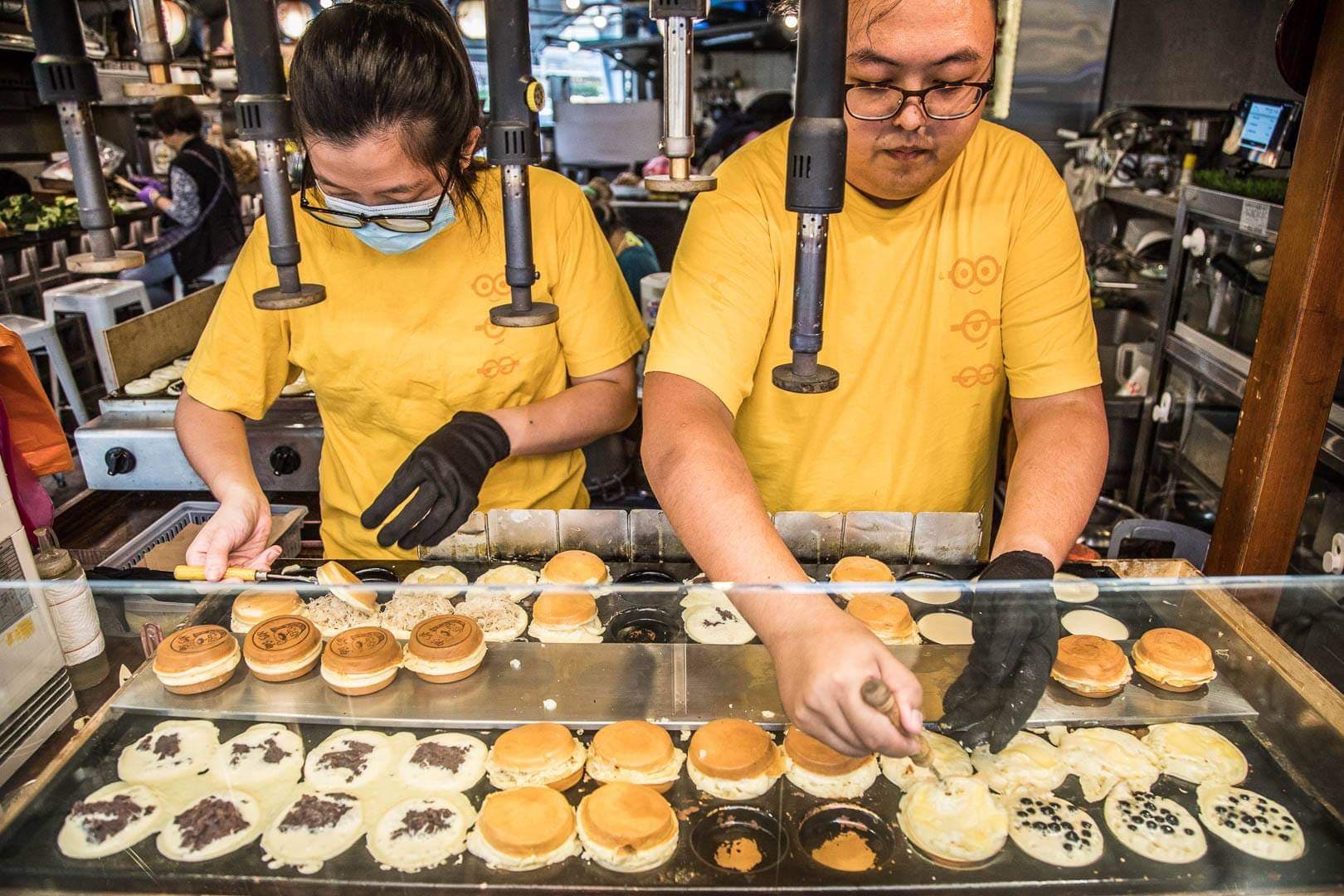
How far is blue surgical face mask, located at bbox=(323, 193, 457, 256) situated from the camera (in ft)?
5.84

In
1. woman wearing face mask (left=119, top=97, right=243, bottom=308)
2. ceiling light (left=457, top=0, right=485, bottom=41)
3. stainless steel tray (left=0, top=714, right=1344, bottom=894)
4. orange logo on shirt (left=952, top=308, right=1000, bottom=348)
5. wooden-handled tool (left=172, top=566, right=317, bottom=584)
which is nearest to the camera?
stainless steel tray (left=0, top=714, right=1344, bottom=894)

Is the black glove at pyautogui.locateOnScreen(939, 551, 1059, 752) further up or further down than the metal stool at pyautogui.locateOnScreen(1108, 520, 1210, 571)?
further up

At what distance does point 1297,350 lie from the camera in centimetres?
208

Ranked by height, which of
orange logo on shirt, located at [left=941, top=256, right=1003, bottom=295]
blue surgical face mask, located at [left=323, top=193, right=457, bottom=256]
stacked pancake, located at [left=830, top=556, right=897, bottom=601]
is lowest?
stacked pancake, located at [left=830, top=556, right=897, bottom=601]

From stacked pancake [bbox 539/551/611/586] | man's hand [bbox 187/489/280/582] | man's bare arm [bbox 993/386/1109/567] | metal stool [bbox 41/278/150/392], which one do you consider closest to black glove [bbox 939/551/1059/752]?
man's bare arm [bbox 993/386/1109/567]

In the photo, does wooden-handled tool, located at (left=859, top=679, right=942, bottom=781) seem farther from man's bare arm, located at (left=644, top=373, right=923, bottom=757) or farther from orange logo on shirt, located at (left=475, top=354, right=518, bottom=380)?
orange logo on shirt, located at (left=475, top=354, right=518, bottom=380)

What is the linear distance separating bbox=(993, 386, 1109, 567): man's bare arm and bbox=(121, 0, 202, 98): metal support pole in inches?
65.8

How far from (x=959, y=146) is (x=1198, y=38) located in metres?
5.10

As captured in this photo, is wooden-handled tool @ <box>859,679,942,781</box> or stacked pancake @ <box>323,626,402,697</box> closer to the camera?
wooden-handled tool @ <box>859,679,942,781</box>

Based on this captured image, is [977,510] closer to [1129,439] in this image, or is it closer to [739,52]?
[1129,439]

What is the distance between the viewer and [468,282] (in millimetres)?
2309

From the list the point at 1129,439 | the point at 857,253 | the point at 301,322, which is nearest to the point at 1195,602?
the point at 857,253

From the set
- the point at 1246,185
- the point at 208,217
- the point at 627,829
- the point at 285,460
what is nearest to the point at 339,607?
the point at 627,829

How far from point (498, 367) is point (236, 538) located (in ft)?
2.47
